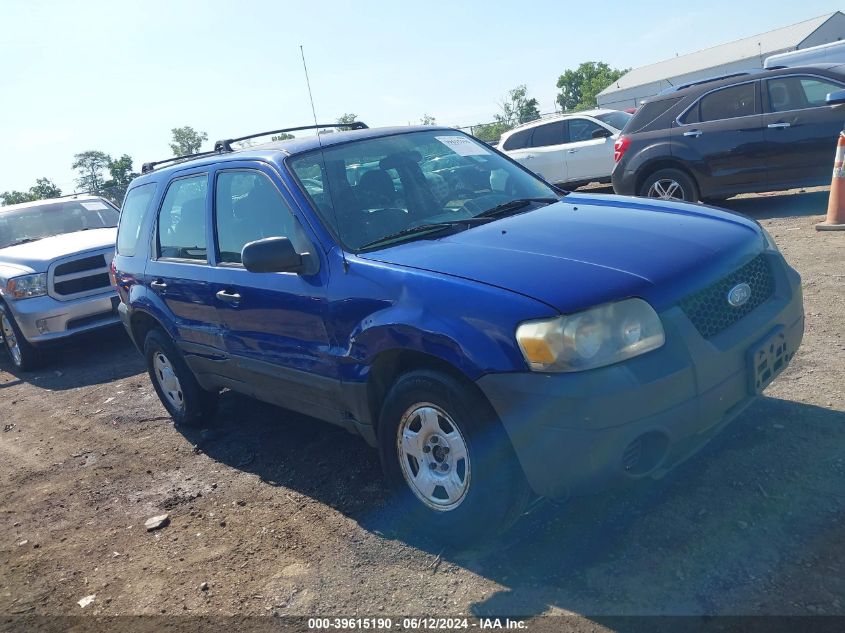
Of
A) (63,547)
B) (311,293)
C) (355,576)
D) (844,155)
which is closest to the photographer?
(355,576)

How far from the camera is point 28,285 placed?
8.22 metres

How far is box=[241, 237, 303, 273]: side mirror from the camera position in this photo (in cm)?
353

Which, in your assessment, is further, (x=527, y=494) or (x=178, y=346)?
(x=178, y=346)

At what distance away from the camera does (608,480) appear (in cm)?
278

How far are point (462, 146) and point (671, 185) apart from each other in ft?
18.7

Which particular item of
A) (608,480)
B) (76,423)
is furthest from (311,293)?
(76,423)

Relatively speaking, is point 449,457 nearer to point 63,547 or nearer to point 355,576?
point 355,576

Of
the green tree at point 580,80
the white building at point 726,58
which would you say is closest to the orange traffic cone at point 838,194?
the white building at point 726,58

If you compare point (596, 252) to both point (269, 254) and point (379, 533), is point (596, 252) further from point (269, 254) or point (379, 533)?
point (379, 533)

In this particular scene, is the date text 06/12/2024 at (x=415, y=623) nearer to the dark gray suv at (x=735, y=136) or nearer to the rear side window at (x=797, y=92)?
the dark gray suv at (x=735, y=136)

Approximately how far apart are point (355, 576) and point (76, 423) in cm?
409

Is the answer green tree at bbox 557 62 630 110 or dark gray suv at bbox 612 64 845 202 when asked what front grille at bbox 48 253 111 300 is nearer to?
dark gray suv at bbox 612 64 845 202

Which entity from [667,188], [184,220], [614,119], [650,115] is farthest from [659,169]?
[184,220]

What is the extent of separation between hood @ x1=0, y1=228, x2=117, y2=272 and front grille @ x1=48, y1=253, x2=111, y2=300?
105mm
